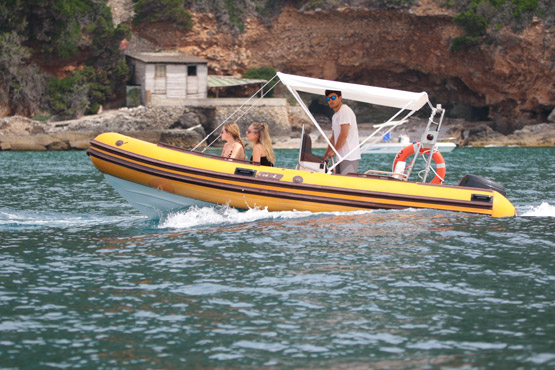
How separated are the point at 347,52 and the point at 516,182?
33.5 meters

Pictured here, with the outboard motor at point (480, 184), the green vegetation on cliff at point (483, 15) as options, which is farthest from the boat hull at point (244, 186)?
the green vegetation on cliff at point (483, 15)

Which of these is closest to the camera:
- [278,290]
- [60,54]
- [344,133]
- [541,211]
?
[278,290]

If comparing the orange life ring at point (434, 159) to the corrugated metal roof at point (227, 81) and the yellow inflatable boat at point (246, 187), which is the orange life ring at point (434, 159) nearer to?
the yellow inflatable boat at point (246, 187)

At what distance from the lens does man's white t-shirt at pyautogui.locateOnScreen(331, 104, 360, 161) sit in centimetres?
1165

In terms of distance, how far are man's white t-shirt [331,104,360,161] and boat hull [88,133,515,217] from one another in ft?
1.53

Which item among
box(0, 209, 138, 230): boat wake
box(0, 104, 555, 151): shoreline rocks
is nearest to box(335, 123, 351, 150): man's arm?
box(0, 209, 138, 230): boat wake

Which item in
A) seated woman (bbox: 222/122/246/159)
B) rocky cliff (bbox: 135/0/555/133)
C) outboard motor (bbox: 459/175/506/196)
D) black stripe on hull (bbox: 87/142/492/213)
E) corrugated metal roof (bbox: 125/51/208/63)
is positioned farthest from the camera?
rocky cliff (bbox: 135/0/555/133)

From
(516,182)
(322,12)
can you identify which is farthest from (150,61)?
(516,182)

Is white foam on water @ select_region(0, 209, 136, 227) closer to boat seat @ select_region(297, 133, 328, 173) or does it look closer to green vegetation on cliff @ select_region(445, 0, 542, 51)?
boat seat @ select_region(297, 133, 328, 173)

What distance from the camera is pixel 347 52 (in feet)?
169

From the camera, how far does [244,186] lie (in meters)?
11.1

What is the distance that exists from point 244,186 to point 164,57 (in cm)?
3516

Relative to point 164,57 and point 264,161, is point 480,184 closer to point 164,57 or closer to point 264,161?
point 264,161

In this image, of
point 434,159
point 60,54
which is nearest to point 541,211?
point 434,159
